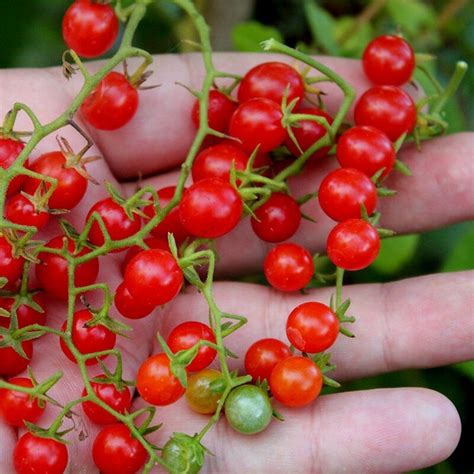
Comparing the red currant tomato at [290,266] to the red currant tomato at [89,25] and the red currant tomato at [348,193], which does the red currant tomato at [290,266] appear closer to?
the red currant tomato at [348,193]

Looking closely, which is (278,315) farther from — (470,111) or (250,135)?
(470,111)

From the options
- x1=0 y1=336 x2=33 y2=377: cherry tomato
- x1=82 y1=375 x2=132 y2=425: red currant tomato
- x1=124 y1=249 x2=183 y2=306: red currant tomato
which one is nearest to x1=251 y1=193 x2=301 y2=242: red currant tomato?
x1=124 y1=249 x2=183 y2=306: red currant tomato

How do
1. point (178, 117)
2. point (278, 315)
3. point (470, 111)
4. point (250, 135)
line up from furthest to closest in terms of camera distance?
point (470, 111) → point (178, 117) → point (278, 315) → point (250, 135)

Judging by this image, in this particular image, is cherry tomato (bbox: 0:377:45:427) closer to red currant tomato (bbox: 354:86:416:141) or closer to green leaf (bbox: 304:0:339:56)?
red currant tomato (bbox: 354:86:416:141)

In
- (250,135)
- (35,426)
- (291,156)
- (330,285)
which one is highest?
(250,135)

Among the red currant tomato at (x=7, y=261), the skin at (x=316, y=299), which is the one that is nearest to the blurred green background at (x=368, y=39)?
the skin at (x=316, y=299)

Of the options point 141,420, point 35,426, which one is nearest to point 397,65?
point 141,420

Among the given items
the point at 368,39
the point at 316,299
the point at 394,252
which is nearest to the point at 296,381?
the point at 316,299
